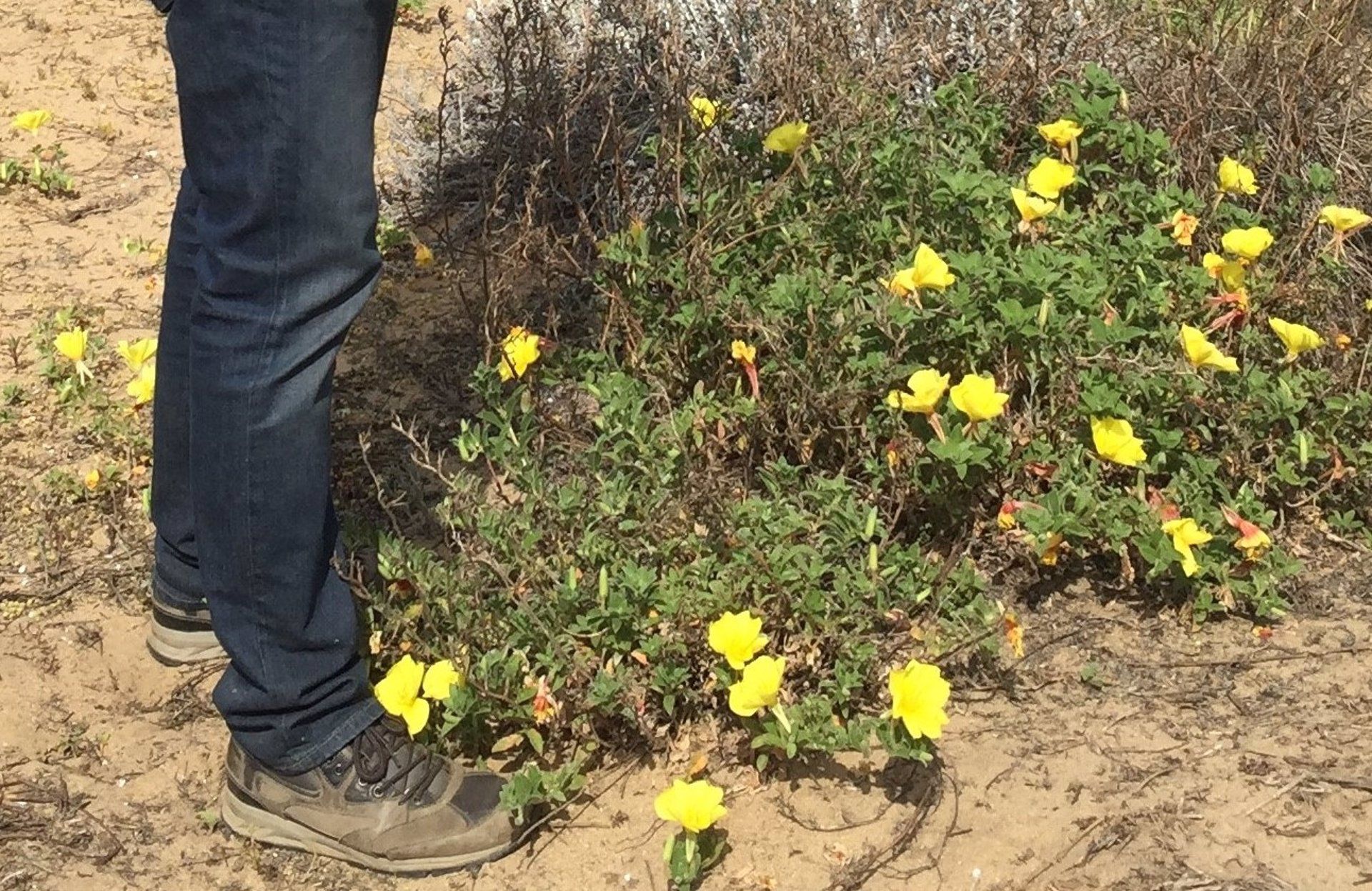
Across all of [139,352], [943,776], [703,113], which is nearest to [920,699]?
[943,776]

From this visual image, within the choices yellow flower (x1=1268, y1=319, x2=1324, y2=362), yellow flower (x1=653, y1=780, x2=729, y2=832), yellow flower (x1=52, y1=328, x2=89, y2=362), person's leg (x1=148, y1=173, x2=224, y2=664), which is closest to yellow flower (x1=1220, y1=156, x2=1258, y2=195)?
yellow flower (x1=1268, y1=319, x2=1324, y2=362)

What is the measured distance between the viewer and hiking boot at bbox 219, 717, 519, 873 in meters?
2.30

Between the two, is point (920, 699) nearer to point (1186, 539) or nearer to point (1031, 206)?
point (1186, 539)

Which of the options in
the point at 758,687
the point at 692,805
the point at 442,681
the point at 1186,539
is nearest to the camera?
the point at 692,805

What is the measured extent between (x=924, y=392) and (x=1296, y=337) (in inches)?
31.4

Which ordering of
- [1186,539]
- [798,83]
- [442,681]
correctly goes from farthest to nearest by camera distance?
[798,83] < [1186,539] < [442,681]

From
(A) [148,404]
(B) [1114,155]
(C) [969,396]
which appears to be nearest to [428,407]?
(A) [148,404]

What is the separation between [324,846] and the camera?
2.34 metres

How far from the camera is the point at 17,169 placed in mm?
4395

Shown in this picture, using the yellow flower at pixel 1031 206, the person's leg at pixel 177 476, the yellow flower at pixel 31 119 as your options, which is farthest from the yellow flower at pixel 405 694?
the yellow flower at pixel 31 119

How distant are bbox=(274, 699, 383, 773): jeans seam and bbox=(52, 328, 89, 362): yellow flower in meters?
1.49

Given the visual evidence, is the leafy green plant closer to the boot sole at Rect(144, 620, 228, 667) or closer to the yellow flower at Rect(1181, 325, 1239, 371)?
A: the yellow flower at Rect(1181, 325, 1239, 371)

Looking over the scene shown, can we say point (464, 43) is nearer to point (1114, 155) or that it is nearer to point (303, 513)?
point (1114, 155)

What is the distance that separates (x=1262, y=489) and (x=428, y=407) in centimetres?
182
